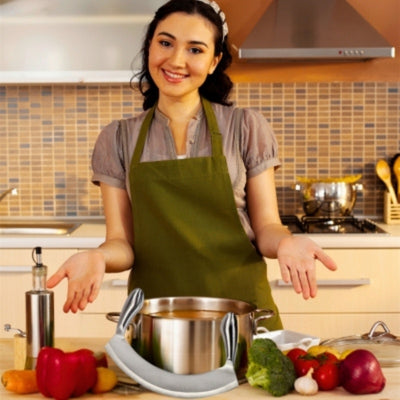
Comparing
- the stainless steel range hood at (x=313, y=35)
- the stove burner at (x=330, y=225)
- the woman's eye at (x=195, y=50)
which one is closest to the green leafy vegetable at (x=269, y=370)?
the woman's eye at (x=195, y=50)

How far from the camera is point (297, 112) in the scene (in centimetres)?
380

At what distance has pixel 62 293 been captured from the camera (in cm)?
321

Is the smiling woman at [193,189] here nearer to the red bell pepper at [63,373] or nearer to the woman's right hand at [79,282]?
the woman's right hand at [79,282]

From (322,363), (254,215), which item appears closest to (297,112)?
(254,215)

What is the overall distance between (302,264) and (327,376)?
262 mm

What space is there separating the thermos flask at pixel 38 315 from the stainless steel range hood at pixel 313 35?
6.57 feet

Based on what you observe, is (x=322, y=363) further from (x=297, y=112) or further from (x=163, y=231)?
(x=297, y=112)

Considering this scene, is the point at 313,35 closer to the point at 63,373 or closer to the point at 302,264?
the point at 302,264

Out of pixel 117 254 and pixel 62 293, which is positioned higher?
pixel 117 254

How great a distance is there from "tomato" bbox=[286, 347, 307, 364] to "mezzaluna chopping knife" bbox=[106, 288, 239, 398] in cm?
13

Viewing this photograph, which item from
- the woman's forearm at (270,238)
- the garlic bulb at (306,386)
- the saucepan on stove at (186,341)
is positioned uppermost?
the woman's forearm at (270,238)

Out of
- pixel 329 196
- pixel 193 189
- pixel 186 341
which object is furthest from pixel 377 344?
pixel 329 196

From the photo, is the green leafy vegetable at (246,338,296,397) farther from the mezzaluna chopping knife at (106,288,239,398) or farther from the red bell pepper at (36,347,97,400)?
the red bell pepper at (36,347,97,400)

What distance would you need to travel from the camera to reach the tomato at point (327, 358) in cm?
146
